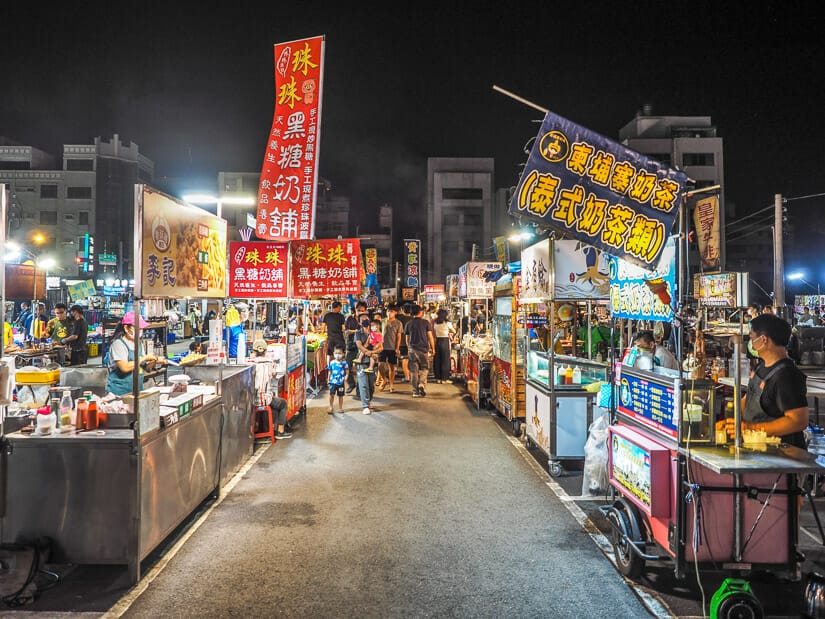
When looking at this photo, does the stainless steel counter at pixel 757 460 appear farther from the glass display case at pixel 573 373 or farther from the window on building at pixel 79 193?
the window on building at pixel 79 193

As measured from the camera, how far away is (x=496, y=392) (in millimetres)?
11664

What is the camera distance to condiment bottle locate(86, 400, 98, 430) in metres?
4.70

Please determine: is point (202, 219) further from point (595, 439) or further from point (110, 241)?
point (110, 241)

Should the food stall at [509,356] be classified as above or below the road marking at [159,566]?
above

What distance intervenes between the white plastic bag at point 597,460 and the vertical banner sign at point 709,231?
7.99 meters

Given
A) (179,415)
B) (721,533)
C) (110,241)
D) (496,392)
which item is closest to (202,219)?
(179,415)

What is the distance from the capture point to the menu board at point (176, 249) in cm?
463

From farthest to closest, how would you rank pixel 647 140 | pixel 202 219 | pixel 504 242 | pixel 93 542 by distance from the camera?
pixel 647 140, pixel 504 242, pixel 202 219, pixel 93 542

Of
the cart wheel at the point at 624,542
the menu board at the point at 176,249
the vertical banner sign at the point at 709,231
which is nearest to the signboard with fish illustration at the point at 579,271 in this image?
the cart wheel at the point at 624,542

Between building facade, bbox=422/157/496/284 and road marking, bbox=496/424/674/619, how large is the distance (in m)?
59.4

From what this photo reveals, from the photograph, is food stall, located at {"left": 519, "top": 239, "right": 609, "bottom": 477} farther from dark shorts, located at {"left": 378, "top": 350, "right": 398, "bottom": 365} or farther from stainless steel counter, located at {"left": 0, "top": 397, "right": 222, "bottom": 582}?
dark shorts, located at {"left": 378, "top": 350, "right": 398, "bottom": 365}

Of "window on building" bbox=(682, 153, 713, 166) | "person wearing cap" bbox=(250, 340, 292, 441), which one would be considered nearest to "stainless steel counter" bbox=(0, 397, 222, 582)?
"person wearing cap" bbox=(250, 340, 292, 441)

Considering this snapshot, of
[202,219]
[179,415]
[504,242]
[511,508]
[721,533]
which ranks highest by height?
[504,242]

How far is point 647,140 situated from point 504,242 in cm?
4533
